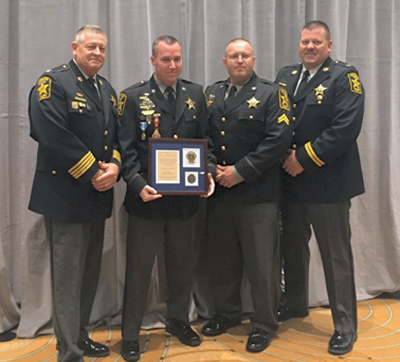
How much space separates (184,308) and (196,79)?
5.25ft

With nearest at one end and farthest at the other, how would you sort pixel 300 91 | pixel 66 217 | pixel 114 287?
pixel 66 217, pixel 300 91, pixel 114 287

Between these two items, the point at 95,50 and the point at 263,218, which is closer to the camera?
the point at 95,50

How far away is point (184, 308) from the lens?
9.56 feet

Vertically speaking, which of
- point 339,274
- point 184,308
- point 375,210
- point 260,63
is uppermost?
point 260,63

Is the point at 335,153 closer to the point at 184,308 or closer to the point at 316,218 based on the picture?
the point at 316,218

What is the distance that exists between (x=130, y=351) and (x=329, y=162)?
1.63 m

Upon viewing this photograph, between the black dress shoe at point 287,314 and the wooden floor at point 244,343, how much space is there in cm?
4

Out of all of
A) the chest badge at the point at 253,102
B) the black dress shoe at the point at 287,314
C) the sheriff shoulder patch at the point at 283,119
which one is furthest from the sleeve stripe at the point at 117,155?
the black dress shoe at the point at 287,314

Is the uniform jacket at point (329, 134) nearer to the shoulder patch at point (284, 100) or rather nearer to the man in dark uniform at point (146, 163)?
the shoulder patch at point (284, 100)

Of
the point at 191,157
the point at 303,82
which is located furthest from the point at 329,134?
the point at 191,157

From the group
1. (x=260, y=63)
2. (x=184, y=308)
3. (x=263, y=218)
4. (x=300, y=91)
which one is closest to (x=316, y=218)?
(x=263, y=218)

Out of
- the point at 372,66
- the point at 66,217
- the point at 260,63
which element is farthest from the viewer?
the point at 372,66

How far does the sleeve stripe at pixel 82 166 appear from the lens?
2.34 metres

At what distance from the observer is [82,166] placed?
7.68ft
